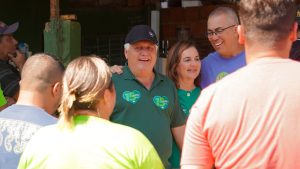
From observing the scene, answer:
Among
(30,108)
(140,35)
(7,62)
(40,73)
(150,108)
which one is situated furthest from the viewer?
(7,62)

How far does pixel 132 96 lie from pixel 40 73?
955 mm

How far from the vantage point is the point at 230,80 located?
1820 mm

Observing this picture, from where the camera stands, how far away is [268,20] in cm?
178

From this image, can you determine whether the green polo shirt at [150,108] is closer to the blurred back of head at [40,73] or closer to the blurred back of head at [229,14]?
the blurred back of head at [229,14]

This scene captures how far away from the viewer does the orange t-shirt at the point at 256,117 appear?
1751 mm

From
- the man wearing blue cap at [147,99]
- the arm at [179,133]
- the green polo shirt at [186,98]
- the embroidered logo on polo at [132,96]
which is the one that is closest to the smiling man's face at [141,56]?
the man wearing blue cap at [147,99]

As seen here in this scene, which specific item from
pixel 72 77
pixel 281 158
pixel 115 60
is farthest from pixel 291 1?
pixel 115 60

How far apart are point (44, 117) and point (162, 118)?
46.7 inches

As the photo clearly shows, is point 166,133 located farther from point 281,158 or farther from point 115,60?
point 115,60

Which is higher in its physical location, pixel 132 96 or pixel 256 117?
pixel 256 117

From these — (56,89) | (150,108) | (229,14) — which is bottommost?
(150,108)

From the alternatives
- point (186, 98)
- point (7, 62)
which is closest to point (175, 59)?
point (186, 98)

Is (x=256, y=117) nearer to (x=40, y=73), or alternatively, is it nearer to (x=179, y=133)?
(x=40, y=73)

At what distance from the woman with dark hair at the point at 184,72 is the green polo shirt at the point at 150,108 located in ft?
0.71
